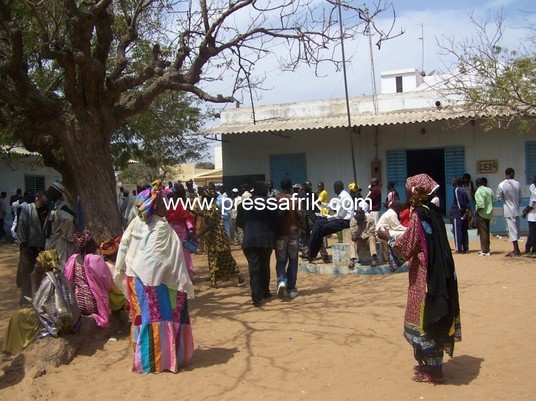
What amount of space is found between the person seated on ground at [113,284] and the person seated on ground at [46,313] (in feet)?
1.93

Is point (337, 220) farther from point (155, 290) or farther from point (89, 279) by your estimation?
point (155, 290)

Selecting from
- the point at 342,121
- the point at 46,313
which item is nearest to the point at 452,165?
the point at 342,121

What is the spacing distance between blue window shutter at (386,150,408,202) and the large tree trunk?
9.58m

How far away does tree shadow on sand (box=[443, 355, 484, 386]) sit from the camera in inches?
171

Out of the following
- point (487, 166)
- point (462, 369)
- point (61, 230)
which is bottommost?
point (462, 369)

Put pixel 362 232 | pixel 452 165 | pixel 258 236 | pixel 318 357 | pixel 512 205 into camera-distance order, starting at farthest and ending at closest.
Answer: pixel 452 165, pixel 512 205, pixel 362 232, pixel 258 236, pixel 318 357

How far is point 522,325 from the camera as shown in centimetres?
571

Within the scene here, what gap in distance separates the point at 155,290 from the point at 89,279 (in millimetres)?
1207

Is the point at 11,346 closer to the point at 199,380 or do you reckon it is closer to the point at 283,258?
the point at 199,380

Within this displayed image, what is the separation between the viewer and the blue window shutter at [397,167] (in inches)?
596

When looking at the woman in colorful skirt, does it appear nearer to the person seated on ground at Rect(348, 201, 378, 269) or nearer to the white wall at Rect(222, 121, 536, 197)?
the person seated on ground at Rect(348, 201, 378, 269)

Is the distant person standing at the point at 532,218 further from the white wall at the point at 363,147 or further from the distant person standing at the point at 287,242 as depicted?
the distant person standing at the point at 287,242

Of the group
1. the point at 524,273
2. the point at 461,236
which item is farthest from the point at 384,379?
the point at 461,236

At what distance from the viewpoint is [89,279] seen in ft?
18.2
